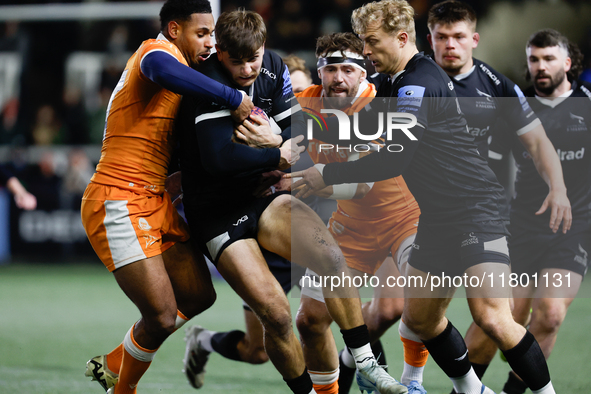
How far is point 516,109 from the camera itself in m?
4.31

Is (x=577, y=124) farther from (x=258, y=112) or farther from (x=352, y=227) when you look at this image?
(x=258, y=112)

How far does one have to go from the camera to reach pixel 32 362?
5.69m

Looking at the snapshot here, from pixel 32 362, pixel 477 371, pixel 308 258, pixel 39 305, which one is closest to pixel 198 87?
pixel 308 258

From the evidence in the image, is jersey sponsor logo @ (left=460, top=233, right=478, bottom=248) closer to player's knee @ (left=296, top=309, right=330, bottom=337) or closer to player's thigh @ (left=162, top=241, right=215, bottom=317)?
player's knee @ (left=296, top=309, right=330, bottom=337)

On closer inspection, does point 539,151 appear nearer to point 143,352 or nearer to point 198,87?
point 198,87

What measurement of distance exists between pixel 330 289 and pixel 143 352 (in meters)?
1.19

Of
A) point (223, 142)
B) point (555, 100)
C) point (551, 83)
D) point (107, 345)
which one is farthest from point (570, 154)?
point (107, 345)

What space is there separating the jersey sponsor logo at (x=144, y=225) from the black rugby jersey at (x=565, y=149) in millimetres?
2624

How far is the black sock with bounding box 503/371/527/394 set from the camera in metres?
4.38

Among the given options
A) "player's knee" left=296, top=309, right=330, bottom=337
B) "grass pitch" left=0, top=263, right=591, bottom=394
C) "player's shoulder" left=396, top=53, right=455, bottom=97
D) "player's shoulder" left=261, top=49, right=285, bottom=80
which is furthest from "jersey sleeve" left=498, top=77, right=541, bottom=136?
"grass pitch" left=0, top=263, right=591, bottom=394

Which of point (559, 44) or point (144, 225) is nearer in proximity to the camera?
point (144, 225)

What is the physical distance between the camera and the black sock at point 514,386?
4383 millimetres

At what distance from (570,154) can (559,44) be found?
2.61ft

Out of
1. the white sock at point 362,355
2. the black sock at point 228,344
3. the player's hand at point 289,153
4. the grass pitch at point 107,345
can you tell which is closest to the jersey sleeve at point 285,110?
the player's hand at point 289,153
